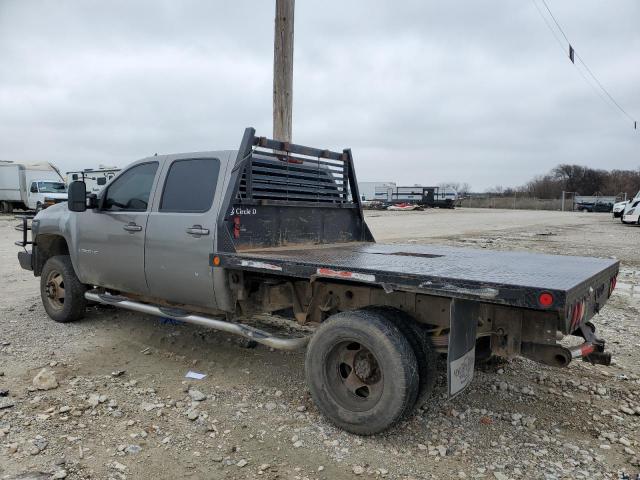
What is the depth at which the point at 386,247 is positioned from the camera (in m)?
5.38

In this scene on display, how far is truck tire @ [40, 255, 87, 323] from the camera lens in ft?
19.1

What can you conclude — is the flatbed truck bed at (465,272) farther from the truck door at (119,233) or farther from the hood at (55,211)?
the hood at (55,211)

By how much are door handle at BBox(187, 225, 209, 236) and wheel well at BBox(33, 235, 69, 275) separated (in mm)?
2646

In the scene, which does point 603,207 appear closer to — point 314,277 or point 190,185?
point 190,185

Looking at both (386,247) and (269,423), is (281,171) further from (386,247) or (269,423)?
(269,423)

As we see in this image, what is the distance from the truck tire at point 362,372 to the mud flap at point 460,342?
0.86 ft

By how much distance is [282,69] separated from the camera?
296 inches

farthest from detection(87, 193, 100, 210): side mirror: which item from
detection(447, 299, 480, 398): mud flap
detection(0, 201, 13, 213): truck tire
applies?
detection(0, 201, 13, 213): truck tire

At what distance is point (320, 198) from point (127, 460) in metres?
3.26

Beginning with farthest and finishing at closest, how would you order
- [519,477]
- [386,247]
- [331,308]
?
[386,247] → [331,308] → [519,477]

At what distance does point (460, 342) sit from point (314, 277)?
1.08 meters

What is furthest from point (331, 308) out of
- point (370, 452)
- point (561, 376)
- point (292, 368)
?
point (561, 376)

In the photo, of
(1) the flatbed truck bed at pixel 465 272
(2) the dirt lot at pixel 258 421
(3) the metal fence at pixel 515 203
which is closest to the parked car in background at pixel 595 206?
(3) the metal fence at pixel 515 203

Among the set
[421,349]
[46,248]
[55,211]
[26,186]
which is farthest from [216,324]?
[26,186]
